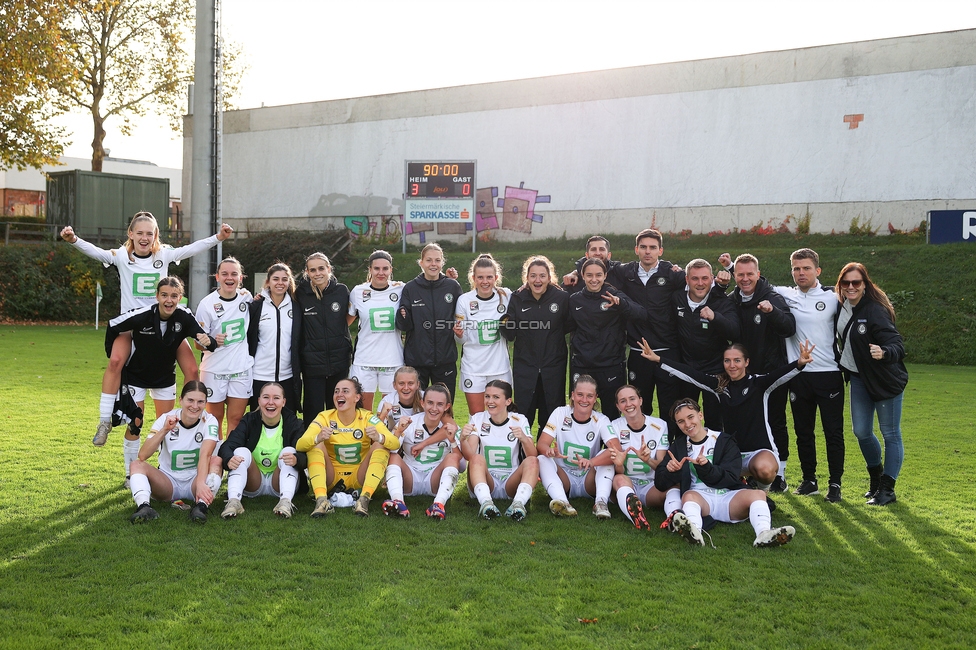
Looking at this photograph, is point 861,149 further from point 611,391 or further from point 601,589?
point 601,589

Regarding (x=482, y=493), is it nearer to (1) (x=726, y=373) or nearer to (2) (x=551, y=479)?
(2) (x=551, y=479)

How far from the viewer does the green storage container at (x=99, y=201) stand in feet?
93.8

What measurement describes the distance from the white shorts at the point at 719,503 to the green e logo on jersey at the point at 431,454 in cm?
197

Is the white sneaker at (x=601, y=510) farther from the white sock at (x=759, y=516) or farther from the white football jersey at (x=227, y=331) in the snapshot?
the white football jersey at (x=227, y=331)

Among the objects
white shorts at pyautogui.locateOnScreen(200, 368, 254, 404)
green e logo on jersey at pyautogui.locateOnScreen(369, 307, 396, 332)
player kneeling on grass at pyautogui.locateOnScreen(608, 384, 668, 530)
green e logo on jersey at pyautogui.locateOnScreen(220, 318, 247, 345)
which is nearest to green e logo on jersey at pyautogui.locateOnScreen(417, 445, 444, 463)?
green e logo on jersey at pyautogui.locateOnScreen(369, 307, 396, 332)

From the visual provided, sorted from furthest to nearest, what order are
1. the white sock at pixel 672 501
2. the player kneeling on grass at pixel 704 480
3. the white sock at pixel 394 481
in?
1. the white sock at pixel 394 481
2. the white sock at pixel 672 501
3. the player kneeling on grass at pixel 704 480

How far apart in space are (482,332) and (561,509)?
1.72 m

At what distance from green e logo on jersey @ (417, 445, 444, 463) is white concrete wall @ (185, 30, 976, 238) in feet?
65.1

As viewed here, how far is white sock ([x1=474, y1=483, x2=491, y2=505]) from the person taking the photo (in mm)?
5660

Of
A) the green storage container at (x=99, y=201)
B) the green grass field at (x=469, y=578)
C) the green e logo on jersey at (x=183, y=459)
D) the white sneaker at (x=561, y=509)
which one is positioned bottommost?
the green grass field at (x=469, y=578)

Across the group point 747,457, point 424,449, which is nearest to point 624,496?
point 747,457

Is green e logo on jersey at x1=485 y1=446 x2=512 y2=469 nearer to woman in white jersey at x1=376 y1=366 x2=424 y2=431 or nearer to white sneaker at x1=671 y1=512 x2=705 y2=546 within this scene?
woman in white jersey at x1=376 y1=366 x2=424 y2=431

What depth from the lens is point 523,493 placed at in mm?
5660

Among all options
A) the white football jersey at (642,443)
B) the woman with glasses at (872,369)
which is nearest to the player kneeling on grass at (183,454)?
the white football jersey at (642,443)
